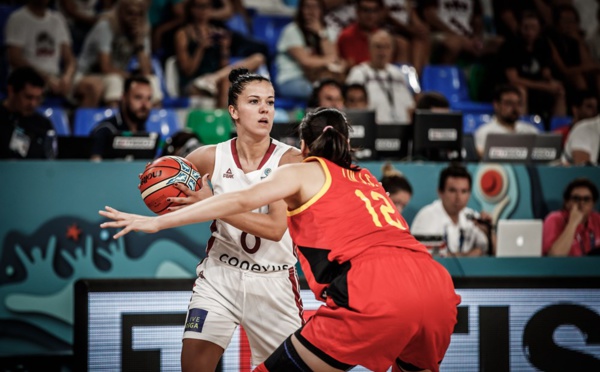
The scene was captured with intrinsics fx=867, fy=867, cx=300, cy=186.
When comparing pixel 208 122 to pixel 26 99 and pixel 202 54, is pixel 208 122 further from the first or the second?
pixel 26 99

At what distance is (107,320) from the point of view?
216 inches

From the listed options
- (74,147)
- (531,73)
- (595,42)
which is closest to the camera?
(74,147)

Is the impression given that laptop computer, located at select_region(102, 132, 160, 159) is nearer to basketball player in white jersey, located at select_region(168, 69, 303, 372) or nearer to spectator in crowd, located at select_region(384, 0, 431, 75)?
basketball player in white jersey, located at select_region(168, 69, 303, 372)

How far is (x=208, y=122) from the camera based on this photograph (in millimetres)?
8352

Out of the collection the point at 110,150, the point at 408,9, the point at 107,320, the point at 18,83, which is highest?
→ the point at 408,9

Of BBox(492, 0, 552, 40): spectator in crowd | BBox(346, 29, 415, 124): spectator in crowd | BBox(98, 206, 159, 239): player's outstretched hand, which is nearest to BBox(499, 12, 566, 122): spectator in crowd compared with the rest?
BBox(492, 0, 552, 40): spectator in crowd

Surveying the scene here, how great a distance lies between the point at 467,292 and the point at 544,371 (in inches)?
29.6

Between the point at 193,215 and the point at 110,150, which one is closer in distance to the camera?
the point at 193,215

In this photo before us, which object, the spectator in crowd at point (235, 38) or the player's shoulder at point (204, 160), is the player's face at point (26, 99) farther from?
the spectator in crowd at point (235, 38)

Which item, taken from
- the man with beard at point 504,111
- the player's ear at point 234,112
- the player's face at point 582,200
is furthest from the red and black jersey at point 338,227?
the man with beard at point 504,111

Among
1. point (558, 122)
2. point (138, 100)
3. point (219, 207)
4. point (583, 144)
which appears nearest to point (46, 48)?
point (138, 100)

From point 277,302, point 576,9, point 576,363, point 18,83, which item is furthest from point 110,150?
point 576,9

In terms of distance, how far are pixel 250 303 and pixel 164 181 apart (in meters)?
0.84

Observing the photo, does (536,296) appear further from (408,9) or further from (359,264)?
(408,9)
